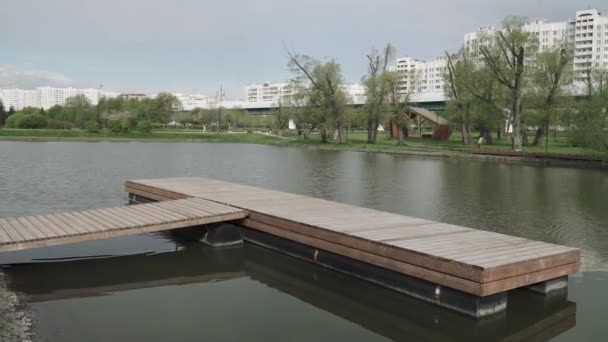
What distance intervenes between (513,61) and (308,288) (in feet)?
127

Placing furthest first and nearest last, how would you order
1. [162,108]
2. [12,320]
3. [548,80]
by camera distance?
[162,108]
[548,80]
[12,320]

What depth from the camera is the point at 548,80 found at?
46.1 meters

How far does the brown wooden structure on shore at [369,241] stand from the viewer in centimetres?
739

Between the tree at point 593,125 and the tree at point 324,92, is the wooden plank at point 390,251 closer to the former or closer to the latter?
the tree at point 593,125

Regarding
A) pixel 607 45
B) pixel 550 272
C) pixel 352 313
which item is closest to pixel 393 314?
pixel 352 313

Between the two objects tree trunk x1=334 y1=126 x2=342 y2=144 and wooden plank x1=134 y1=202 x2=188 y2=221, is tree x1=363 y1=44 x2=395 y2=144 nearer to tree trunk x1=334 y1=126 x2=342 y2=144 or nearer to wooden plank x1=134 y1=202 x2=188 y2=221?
tree trunk x1=334 y1=126 x2=342 y2=144

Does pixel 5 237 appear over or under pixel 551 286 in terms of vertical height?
over

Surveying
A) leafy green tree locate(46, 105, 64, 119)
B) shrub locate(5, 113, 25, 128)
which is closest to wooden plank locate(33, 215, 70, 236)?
shrub locate(5, 113, 25, 128)

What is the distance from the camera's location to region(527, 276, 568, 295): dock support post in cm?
821

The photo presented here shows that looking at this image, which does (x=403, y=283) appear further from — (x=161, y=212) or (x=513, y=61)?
(x=513, y=61)

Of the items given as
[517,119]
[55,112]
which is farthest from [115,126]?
[517,119]

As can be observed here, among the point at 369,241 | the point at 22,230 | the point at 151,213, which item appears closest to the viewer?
the point at 369,241

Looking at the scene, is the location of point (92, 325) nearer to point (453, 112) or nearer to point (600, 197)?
point (600, 197)

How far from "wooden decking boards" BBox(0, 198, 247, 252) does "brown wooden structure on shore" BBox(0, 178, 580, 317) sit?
0.06 ft
